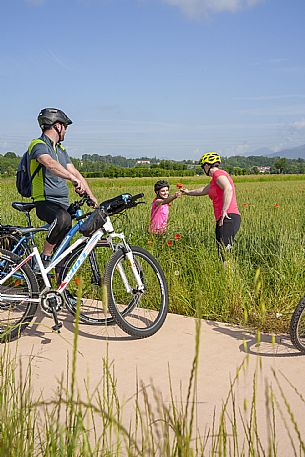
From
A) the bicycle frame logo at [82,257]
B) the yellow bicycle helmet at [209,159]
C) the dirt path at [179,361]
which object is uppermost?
the yellow bicycle helmet at [209,159]

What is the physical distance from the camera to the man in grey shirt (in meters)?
5.15

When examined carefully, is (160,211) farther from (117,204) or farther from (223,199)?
(117,204)

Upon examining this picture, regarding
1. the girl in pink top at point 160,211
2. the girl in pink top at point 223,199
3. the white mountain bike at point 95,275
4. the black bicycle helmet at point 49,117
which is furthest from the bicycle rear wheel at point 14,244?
the girl in pink top at point 160,211

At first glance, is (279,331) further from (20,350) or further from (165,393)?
(20,350)

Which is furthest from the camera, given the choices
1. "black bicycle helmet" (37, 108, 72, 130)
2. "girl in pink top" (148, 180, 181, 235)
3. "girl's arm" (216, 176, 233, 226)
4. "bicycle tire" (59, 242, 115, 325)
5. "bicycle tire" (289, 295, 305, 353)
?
"girl in pink top" (148, 180, 181, 235)

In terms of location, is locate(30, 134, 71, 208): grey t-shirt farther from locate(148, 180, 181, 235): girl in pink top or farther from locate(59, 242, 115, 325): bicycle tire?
locate(148, 180, 181, 235): girl in pink top

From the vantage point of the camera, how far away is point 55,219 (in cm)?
521

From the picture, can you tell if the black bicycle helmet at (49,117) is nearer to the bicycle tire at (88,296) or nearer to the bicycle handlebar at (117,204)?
the bicycle handlebar at (117,204)

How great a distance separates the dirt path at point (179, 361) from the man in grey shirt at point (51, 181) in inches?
35.4

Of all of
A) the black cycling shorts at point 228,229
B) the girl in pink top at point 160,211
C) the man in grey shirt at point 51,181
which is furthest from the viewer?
the girl in pink top at point 160,211

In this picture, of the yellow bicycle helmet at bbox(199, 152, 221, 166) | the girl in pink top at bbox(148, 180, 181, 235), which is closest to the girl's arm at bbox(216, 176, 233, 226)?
the yellow bicycle helmet at bbox(199, 152, 221, 166)

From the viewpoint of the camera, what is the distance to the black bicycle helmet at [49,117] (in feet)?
17.4

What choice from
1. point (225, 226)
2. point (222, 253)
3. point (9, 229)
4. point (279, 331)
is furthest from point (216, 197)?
point (9, 229)

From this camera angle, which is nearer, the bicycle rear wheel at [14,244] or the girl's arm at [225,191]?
the bicycle rear wheel at [14,244]
